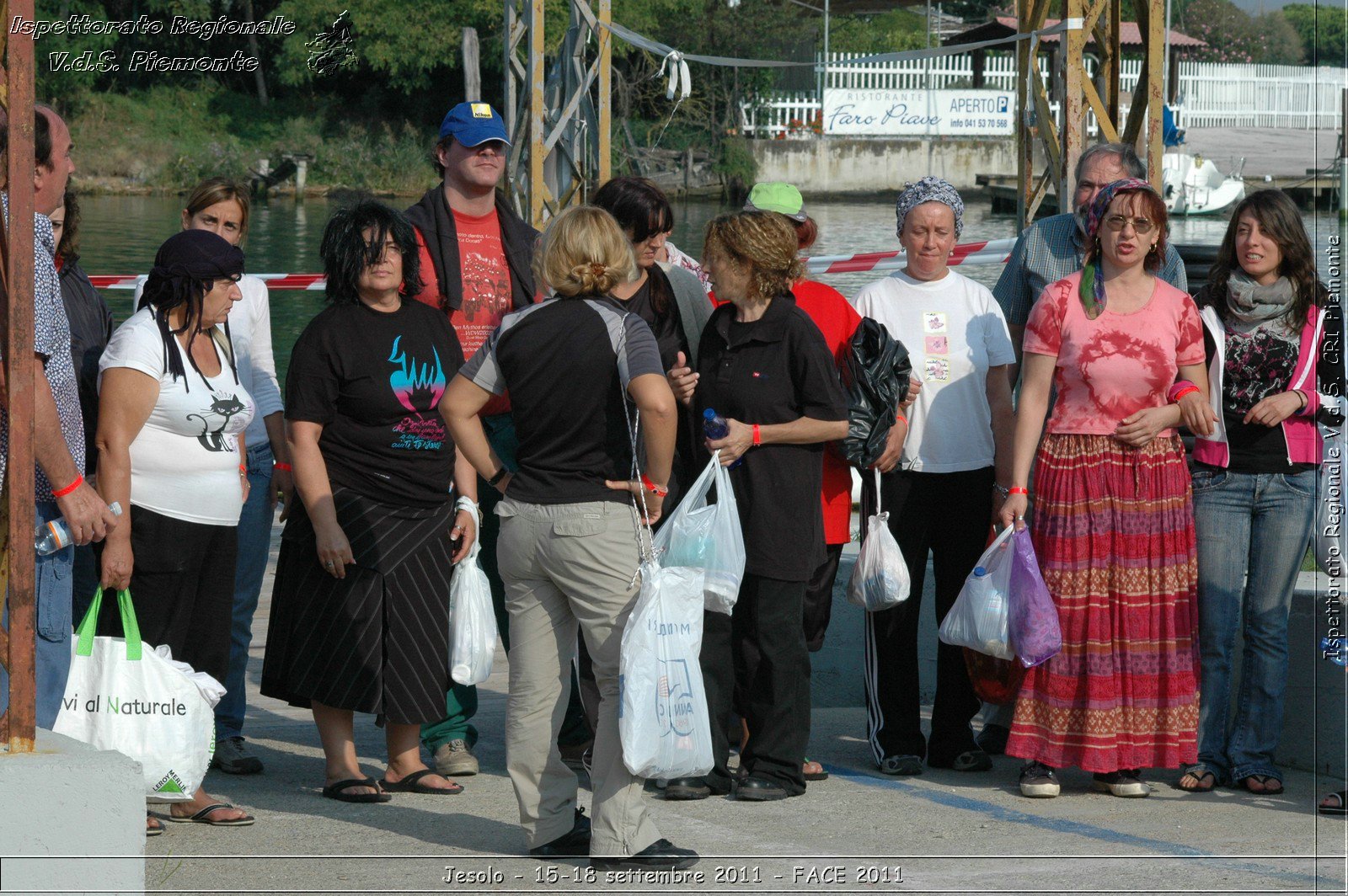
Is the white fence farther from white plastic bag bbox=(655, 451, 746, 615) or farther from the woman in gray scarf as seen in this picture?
white plastic bag bbox=(655, 451, 746, 615)

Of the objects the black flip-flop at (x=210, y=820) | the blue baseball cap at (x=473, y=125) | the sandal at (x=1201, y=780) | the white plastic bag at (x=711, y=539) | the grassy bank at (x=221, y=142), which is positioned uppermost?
the grassy bank at (x=221, y=142)

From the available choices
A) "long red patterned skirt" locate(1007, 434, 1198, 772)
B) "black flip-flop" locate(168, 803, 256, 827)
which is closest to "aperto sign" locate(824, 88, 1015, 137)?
"long red patterned skirt" locate(1007, 434, 1198, 772)

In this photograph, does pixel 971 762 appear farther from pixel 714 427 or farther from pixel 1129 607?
pixel 714 427

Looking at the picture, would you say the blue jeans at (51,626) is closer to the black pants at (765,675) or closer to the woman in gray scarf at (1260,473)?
the black pants at (765,675)

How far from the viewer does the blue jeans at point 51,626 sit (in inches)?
149

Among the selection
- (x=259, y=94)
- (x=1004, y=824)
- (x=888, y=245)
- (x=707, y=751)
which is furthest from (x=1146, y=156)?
(x=259, y=94)

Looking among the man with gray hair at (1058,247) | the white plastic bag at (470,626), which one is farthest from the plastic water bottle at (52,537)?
the man with gray hair at (1058,247)

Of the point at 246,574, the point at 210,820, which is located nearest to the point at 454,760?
the point at 210,820

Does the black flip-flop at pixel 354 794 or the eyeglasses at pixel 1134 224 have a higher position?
the eyeglasses at pixel 1134 224

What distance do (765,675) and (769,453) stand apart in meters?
0.69

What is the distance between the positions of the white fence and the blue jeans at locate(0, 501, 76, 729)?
132 feet

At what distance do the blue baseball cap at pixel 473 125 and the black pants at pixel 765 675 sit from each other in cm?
173

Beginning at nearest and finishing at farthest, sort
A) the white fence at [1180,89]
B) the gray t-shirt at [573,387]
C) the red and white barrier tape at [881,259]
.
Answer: the gray t-shirt at [573,387] < the red and white barrier tape at [881,259] < the white fence at [1180,89]

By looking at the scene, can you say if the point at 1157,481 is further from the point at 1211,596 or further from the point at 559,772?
the point at 559,772
